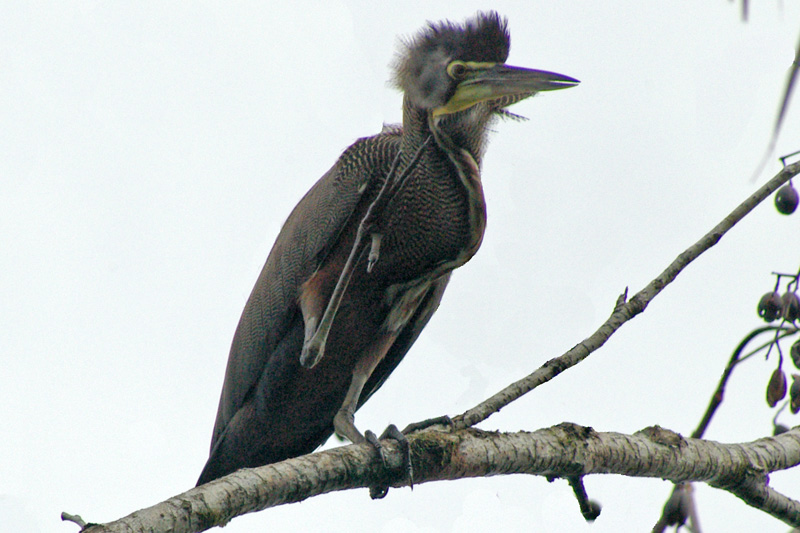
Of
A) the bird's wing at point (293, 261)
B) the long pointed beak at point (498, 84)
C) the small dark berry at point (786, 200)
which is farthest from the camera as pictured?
the bird's wing at point (293, 261)

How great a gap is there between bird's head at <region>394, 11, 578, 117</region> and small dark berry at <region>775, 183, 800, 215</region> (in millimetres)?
740

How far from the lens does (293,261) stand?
131 inches

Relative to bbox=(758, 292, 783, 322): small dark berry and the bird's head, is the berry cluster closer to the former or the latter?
bbox=(758, 292, 783, 322): small dark berry

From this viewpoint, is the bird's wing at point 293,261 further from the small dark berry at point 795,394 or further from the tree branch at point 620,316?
the small dark berry at point 795,394

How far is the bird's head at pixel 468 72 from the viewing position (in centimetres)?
281

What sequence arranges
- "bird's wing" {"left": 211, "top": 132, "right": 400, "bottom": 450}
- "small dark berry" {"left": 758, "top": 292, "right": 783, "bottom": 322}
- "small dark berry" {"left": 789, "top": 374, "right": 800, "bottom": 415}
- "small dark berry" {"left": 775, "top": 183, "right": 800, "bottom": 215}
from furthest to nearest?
"bird's wing" {"left": 211, "top": 132, "right": 400, "bottom": 450}, "small dark berry" {"left": 775, "top": 183, "right": 800, "bottom": 215}, "small dark berry" {"left": 758, "top": 292, "right": 783, "bottom": 322}, "small dark berry" {"left": 789, "top": 374, "right": 800, "bottom": 415}

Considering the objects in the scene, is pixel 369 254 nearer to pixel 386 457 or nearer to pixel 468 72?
pixel 386 457

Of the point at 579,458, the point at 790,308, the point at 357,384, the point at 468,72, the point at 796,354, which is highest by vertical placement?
the point at 468,72

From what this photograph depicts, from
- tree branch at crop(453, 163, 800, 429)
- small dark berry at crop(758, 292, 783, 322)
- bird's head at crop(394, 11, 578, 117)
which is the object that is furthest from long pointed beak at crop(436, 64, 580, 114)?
small dark berry at crop(758, 292, 783, 322)

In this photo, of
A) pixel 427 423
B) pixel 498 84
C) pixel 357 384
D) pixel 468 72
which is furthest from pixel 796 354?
pixel 357 384

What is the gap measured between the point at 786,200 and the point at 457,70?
1.11 metres

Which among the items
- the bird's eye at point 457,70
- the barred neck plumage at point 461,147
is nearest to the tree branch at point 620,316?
the barred neck plumage at point 461,147

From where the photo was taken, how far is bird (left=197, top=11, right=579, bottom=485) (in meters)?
2.91

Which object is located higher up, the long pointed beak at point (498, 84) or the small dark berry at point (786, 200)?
the long pointed beak at point (498, 84)
